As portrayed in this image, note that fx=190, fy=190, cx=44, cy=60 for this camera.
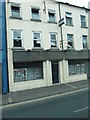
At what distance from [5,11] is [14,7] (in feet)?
3.94

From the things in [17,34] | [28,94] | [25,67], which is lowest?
[28,94]

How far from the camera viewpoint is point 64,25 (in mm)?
20906

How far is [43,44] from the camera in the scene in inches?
744

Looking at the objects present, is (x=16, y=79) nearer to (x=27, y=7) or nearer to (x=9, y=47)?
(x=9, y=47)

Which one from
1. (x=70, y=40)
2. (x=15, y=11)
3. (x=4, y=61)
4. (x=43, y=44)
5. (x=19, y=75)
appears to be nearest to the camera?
(x=4, y=61)

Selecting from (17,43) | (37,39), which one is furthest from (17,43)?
(37,39)

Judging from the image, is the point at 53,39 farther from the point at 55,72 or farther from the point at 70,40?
the point at 55,72

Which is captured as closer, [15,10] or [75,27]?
[15,10]

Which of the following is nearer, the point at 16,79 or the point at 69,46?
the point at 16,79

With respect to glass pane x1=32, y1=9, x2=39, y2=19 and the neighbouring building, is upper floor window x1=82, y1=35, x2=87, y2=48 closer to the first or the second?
the neighbouring building

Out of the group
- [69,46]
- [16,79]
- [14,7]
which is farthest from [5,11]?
[69,46]

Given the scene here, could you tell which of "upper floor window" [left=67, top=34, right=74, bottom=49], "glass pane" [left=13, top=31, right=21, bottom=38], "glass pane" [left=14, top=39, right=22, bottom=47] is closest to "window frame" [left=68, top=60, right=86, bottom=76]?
"upper floor window" [left=67, top=34, right=74, bottom=49]

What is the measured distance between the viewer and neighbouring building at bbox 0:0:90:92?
17078mm

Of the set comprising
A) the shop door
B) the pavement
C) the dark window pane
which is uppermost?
the dark window pane
